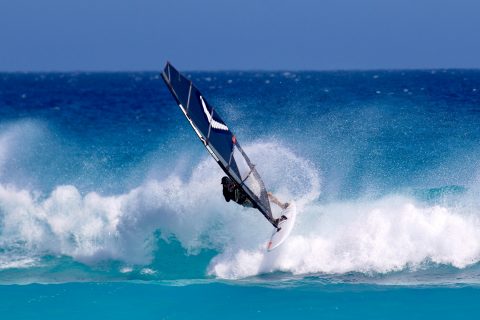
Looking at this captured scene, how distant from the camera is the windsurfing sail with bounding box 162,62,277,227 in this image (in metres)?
10.8

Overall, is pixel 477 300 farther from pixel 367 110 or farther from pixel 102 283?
pixel 367 110

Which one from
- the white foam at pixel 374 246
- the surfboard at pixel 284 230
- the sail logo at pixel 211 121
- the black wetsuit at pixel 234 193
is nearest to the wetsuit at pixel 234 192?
the black wetsuit at pixel 234 193

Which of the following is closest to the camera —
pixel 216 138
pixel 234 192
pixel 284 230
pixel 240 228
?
pixel 234 192

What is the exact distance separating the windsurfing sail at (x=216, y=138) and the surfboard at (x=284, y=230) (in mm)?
166

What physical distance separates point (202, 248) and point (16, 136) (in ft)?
47.7

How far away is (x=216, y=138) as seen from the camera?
36.9ft

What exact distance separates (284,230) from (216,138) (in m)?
1.56

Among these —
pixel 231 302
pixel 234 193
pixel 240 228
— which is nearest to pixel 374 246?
pixel 240 228

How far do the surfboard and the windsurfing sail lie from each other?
0.17 metres

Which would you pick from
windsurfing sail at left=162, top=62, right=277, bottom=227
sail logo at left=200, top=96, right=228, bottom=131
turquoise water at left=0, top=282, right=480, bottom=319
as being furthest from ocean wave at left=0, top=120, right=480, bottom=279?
sail logo at left=200, top=96, right=228, bottom=131

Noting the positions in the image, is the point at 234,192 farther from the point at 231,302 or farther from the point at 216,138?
the point at 231,302

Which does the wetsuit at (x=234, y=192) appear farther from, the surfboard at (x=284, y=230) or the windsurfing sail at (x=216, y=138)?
the surfboard at (x=284, y=230)

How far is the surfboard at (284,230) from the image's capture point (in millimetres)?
11141

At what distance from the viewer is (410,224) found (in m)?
13.4
